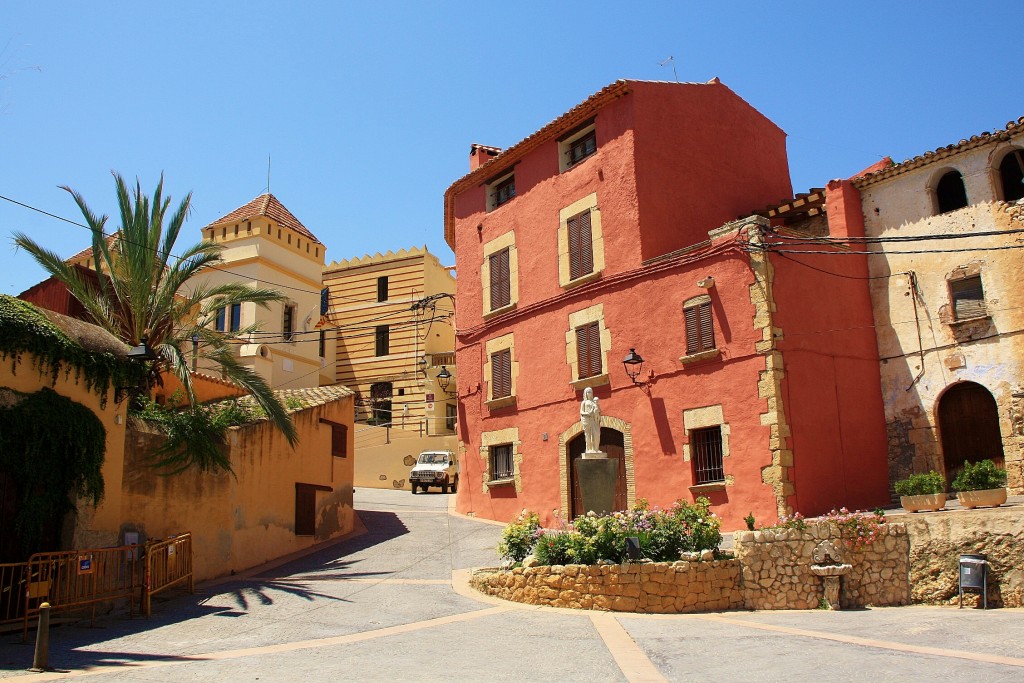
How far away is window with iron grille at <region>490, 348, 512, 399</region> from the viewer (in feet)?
74.5

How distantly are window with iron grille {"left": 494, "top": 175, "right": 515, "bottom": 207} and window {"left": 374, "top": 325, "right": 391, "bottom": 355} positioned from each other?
15.6 metres

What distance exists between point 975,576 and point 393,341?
28.9 m

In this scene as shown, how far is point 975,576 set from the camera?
42.0ft

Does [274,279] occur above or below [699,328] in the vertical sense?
above

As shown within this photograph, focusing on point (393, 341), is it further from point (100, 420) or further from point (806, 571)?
point (806, 571)

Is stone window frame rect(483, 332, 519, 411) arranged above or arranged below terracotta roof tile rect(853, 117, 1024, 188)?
below

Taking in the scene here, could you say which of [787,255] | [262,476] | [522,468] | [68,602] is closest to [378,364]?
[522,468]

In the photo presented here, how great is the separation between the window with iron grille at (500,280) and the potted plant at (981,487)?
12357 millimetres

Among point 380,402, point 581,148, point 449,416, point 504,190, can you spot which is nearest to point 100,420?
point 581,148

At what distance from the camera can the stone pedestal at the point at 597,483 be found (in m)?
15.6

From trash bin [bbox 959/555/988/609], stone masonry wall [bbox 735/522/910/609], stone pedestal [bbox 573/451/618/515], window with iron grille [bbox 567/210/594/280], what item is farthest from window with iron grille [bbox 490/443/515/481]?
trash bin [bbox 959/555/988/609]

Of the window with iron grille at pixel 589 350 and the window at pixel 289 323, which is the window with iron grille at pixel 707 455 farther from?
the window at pixel 289 323

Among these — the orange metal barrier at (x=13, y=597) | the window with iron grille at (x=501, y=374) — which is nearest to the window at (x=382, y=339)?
the window with iron grille at (x=501, y=374)

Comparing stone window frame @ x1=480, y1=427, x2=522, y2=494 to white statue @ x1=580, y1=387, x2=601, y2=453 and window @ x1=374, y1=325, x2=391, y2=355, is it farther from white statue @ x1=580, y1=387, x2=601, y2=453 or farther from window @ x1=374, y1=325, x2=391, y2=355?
window @ x1=374, y1=325, x2=391, y2=355
